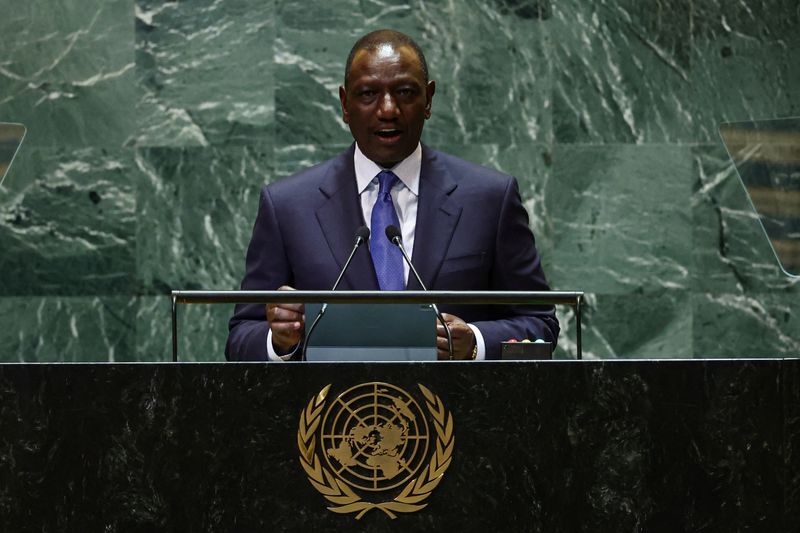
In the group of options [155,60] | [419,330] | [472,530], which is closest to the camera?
[472,530]

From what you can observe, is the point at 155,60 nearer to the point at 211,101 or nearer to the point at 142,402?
the point at 211,101

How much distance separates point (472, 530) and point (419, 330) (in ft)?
1.73

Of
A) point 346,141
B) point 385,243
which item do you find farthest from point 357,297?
point 346,141

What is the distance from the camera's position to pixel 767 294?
5605 mm

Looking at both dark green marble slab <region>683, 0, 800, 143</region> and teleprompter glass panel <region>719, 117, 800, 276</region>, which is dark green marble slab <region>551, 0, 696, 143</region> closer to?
dark green marble slab <region>683, 0, 800, 143</region>

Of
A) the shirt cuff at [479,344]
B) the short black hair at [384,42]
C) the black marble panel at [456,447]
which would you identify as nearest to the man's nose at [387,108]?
the short black hair at [384,42]

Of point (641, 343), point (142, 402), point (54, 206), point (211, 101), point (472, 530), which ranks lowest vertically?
point (641, 343)

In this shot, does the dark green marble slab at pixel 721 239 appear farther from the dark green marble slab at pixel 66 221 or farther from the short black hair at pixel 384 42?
the dark green marble slab at pixel 66 221

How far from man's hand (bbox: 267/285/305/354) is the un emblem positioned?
695 millimetres

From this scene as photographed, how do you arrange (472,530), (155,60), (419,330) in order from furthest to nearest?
(155,60), (419,330), (472,530)

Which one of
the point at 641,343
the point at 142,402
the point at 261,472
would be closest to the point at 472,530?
the point at 261,472

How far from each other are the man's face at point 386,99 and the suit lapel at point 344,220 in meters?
0.14

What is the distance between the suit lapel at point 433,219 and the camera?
3650 mm

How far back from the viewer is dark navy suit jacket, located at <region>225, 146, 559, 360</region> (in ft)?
11.9
